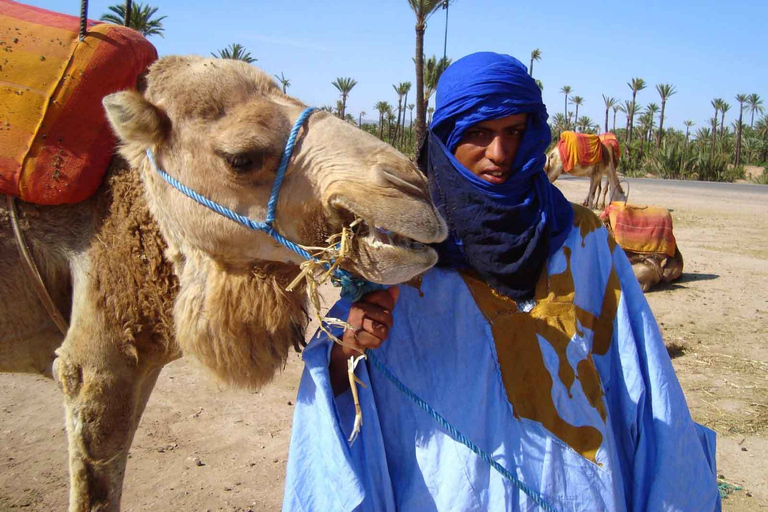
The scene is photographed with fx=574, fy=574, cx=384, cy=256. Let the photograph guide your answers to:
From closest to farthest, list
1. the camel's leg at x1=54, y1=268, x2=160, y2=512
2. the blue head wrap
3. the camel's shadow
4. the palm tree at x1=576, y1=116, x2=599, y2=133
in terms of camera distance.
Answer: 1. the blue head wrap
2. the camel's leg at x1=54, y1=268, x2=160, y2=512
3. the camel's shadow
4. the palm tree at x1=576, y1=116, x2=599, y2=133

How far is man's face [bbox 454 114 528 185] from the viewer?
174cm

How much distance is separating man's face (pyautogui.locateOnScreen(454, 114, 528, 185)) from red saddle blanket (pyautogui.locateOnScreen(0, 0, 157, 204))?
1.12m

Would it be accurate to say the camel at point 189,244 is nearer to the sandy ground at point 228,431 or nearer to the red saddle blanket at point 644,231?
the sandy ground at point 228,431

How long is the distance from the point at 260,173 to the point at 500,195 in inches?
27.8

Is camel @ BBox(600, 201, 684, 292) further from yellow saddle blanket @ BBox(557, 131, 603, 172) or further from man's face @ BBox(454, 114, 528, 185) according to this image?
man's face @ BBox(454, 114, 528, 185)

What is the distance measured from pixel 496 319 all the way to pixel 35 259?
1.51 meters

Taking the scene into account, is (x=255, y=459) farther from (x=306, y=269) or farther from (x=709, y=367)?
(x=709, y=367)

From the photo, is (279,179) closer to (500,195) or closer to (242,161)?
(242,161)

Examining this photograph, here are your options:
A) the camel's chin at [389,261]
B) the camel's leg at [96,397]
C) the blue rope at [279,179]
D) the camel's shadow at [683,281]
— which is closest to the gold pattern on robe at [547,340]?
the camel's chin at [389,261]

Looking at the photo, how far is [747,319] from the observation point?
6.31m

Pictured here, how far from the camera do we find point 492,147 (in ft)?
5.76

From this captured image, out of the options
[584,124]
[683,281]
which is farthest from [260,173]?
[584,124]

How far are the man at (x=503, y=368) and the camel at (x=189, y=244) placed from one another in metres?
0.24

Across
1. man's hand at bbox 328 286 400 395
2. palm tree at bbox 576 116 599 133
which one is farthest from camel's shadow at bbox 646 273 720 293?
palm tree at bbox 576 116 599 133
